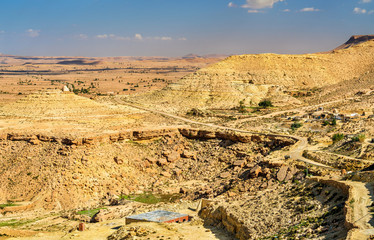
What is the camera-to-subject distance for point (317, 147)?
119 ft

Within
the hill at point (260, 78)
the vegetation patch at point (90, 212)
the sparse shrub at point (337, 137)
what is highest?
the hill at point (260, 78)

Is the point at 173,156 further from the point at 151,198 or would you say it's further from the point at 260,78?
the point at 260,78

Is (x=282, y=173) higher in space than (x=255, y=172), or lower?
higher

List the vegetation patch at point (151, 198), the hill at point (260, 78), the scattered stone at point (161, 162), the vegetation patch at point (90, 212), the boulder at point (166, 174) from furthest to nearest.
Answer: the hill at point (260, 78) < the scattered stone at point (161, 162) < the boulder at point (166, 174) < the vegetation patch at point (151, 198) < the vegetation patch at point (90, 212)

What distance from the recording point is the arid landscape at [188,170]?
2318 centimetres

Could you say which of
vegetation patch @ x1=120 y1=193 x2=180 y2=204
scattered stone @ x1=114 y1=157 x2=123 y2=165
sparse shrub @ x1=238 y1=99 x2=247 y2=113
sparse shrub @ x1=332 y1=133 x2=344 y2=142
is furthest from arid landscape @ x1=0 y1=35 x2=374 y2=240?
sparse shrub @ x1=238 y1=99 x2=247 y2=113

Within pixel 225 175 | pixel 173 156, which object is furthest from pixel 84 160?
pixel 225 175

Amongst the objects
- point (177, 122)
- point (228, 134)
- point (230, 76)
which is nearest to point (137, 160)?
point (228, 134)

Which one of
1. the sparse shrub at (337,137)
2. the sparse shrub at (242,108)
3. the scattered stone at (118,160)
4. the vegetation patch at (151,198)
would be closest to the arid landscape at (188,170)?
the sparse shrub at (337,137)

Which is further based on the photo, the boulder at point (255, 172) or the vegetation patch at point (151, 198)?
the vegetation patch at point (151, 198)

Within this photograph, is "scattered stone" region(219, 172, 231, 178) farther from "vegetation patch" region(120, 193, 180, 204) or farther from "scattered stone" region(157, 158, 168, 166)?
"scattered stone" region(157, 158, 168, 166)

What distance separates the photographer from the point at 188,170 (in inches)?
1583

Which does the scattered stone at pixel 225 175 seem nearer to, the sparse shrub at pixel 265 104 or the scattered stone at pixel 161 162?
the scattered stone at pixel 161 162

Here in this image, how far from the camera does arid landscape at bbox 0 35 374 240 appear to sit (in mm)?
23183
